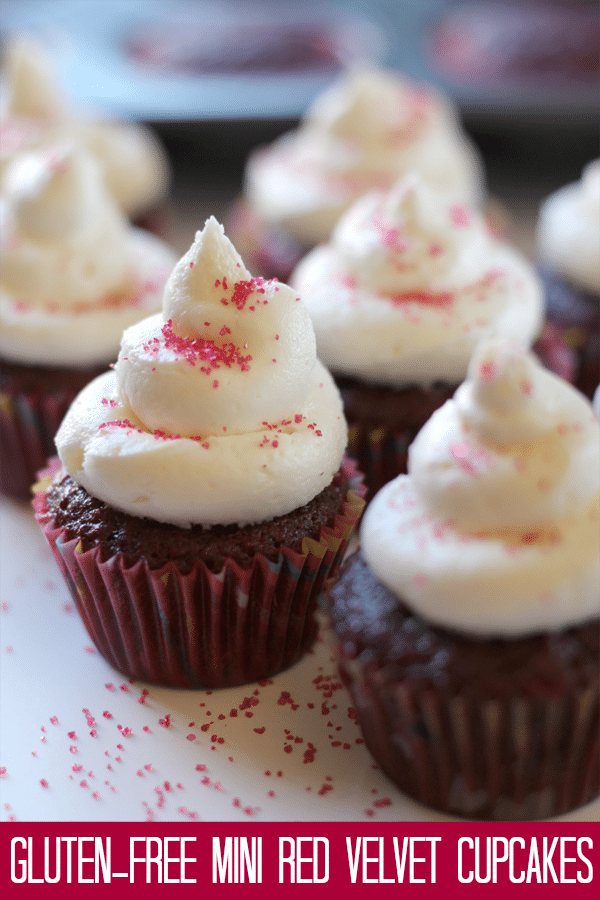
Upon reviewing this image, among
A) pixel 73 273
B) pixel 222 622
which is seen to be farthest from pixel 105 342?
pixel 222 622

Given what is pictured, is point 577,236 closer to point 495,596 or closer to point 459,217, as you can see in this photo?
point 459,217

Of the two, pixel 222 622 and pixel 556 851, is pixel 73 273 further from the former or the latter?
pixel 556 851

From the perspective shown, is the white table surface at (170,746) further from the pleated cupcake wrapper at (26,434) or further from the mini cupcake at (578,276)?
the mini cupcake at (578,276)

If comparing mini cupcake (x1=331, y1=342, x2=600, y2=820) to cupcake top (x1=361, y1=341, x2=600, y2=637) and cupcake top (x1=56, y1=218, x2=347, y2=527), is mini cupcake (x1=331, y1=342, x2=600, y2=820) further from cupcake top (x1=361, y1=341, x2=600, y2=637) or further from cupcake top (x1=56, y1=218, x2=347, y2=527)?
cupcake top (x1=56, y1=218, x2=347, y2=527)

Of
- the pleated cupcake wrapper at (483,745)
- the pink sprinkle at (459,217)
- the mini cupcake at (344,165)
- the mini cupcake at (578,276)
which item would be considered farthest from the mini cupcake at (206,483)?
the mini cupcake at (344,165)

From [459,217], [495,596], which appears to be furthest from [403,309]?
[495,596]

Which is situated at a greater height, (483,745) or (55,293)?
(55,293)
